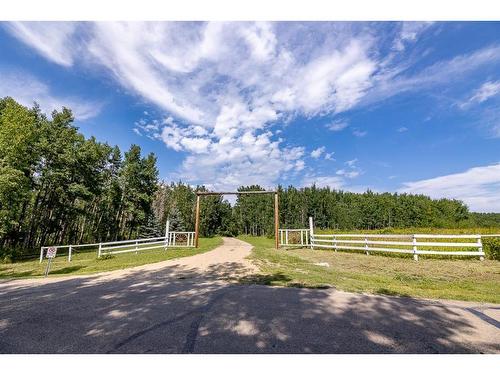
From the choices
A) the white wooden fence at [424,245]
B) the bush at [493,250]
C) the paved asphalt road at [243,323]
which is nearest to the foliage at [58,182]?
the paved asphalt road at [243,323]

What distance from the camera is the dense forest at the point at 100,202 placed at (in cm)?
2211

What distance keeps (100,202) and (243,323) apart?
43.9 metres

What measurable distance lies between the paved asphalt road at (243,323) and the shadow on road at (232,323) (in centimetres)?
1

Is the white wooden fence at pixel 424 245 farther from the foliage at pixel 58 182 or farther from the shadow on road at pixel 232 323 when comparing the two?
the foliage at pixel 58 182

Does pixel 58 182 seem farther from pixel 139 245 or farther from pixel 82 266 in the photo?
pixel 82 266

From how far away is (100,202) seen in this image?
41.1 m

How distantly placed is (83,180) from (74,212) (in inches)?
207

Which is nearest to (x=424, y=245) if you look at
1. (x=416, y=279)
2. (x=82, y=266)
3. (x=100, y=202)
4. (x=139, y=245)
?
(x=416, y=279)

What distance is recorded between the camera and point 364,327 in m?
3.88

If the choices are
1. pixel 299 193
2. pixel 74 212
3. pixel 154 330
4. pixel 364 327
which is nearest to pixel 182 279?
pixel 154 330

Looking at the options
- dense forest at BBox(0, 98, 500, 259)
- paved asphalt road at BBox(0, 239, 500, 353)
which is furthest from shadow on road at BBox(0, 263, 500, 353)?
dense forest at BBox(0, 98, 500, 259)

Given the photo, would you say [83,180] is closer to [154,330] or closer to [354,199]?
[154,330]

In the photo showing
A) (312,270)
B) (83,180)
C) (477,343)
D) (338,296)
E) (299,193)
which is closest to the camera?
(477,343)

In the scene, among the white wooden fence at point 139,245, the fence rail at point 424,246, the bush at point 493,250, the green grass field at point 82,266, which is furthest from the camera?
the white wooden fence at point 139,245
